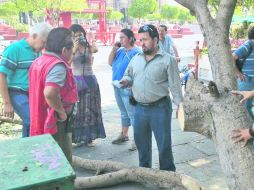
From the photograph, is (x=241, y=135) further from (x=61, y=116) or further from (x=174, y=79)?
(x=61, y=116)

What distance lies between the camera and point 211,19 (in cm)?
335

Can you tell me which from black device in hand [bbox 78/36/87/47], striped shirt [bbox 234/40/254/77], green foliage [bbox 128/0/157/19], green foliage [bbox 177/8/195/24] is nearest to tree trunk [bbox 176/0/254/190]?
black device in hand [bbox 78/36/87/47]

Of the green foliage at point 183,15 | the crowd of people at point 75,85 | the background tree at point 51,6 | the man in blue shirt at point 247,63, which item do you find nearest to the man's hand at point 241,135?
the crowd of people at point 75,85

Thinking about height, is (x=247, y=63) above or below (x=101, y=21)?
below

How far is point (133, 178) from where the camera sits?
3.95 meters

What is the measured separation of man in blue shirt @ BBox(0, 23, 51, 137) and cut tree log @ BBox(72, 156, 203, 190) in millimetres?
860

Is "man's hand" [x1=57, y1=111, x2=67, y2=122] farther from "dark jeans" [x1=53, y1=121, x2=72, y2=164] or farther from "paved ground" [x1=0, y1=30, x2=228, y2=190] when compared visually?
"paved ground" [x1=0, y1=30, x2=228, y2=190]

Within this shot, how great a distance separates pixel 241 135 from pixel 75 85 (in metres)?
1.56

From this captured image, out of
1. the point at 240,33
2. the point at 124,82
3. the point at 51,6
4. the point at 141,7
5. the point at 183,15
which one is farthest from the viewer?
the point at 183,15

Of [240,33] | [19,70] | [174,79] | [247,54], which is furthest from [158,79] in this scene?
[240,33]

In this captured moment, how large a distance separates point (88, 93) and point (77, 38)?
0.76m

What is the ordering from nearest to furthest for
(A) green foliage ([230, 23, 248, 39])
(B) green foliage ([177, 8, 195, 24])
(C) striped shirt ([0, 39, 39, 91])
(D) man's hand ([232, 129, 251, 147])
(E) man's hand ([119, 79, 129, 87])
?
1. (D) man's hand ([232, 129, 251, 147])
2. (C) striped shirt ([0, 39, 39, 91])
3. (E) man's hand ([119, 79, 129, 87])
4. (A) green foliage ([230, 23, 248, 39])
5. (B) green foliage ([177, 8, 195, 24])

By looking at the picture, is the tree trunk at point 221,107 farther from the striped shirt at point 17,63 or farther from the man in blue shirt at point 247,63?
the man in blue shirt at point 247,63

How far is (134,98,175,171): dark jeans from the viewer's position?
386 cm
